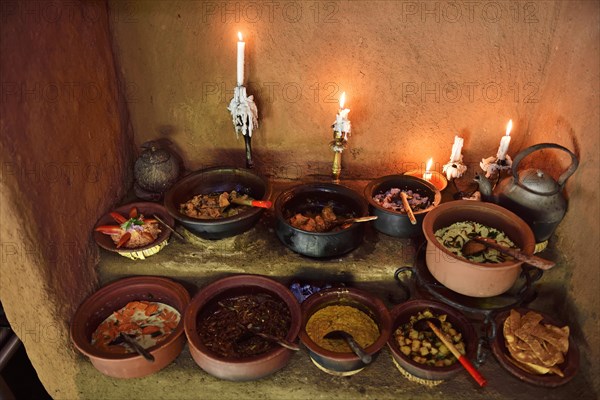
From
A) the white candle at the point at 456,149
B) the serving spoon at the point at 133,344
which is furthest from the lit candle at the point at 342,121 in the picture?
the serving spoon at the point at 133,344

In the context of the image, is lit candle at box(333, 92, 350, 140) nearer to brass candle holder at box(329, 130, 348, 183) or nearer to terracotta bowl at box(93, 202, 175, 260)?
brass candle holder at box(329, 130, 348, 183)

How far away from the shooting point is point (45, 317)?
310cm

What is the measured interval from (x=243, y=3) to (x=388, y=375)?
10.3ft

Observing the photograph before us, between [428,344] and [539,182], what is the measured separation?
1.46 metres

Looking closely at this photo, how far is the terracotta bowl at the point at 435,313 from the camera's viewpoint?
9.25 feet

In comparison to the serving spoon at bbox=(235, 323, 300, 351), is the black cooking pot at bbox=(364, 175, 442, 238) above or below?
above

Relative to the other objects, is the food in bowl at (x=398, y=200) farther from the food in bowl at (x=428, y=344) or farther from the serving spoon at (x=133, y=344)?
the serving spoon at (x=133, y=344)

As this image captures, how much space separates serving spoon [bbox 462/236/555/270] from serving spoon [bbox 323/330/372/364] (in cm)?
101

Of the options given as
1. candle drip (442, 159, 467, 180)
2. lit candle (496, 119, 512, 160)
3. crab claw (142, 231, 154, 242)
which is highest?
lit candle (496, 119, 512, 160)

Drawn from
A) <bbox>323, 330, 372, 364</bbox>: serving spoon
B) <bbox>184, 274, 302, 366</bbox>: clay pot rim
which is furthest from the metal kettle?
<bbox>184, 274, 302, 366</bbox>: clay pot rim

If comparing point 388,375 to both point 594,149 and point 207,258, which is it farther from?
point 594,149

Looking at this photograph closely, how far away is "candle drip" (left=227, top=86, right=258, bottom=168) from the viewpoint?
12.3 ft

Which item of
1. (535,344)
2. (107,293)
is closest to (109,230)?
(107,293)

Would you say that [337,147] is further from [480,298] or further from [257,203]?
[480,298]
